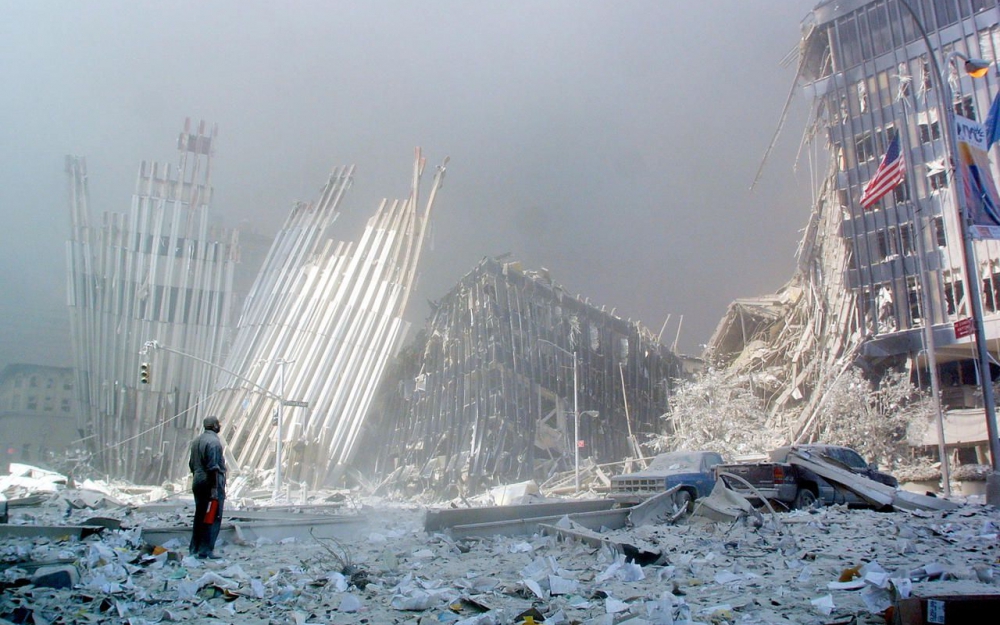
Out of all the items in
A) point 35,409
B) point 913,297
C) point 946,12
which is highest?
point 946,12

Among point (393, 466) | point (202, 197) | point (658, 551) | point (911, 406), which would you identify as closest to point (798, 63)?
point (911, 406)

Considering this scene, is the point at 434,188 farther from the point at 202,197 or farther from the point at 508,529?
the point at 508,529

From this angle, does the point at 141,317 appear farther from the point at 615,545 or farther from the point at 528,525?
the point at 615,545

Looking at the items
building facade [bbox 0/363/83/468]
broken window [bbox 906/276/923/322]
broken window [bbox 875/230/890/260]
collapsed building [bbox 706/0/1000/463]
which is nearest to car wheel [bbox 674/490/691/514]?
collapsed building [bbox 706/0/1000/463]

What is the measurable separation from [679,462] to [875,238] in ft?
93.3

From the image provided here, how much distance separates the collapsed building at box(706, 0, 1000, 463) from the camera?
111 ft

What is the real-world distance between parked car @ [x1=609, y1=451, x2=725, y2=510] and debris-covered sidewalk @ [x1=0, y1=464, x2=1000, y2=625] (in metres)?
2.88

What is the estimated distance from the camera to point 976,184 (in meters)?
15.6

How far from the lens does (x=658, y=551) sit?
317 inches

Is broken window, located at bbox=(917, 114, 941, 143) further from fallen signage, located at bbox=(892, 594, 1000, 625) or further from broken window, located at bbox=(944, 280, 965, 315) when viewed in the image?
fallen signage, located at bbox=(892, 594, 1000, 625)

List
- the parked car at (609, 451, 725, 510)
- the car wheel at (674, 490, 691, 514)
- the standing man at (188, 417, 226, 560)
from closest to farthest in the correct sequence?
the standing man at (188, 417, 226, 560) → the car wheel at (674, 490, 691, 514) → the parked car at (609, 451, 725, 510)

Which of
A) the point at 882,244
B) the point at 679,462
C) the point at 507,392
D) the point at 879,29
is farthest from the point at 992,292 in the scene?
the point at 679,462

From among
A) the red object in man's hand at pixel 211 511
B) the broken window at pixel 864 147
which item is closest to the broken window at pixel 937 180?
the broken window at pixel 864 147

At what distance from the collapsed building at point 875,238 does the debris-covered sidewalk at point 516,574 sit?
88.4 ft
